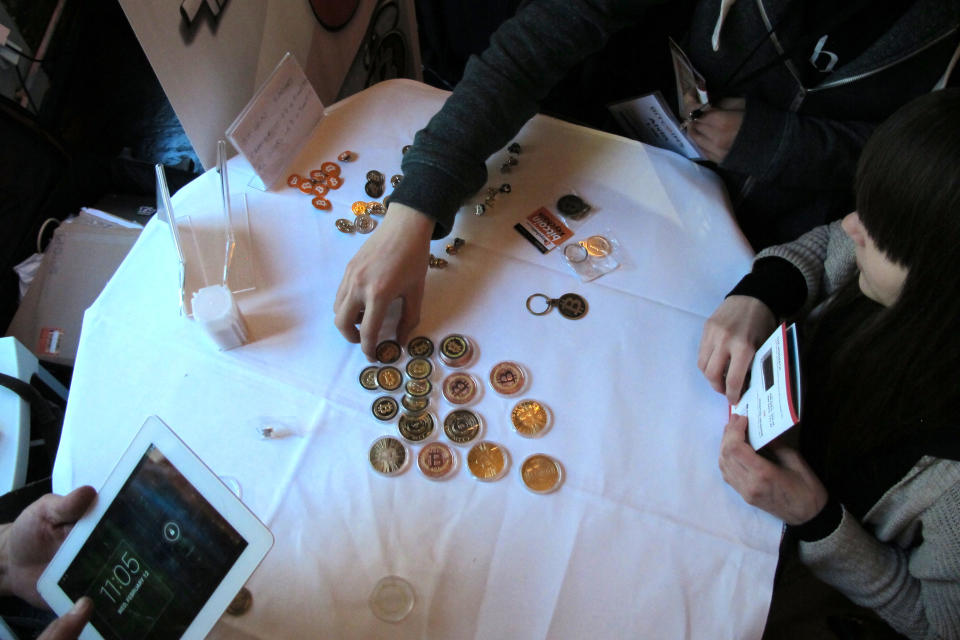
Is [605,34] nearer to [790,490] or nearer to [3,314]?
[790,490]

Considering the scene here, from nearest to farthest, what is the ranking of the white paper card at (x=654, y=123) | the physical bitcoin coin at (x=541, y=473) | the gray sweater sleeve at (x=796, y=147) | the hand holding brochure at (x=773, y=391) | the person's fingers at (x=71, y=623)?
the person's fingers at (x=71, y=623) < the hand holding brochure at (x=773, y=391) < the physical bitcoin coin at (x=541, y=473) < the gray sweater sleeve at (x=796, y=147) < the white paper card at (x=654, y=123)

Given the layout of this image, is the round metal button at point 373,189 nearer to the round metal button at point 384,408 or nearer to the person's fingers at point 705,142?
the round metal button at point 384,408

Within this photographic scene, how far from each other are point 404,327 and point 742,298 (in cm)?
60

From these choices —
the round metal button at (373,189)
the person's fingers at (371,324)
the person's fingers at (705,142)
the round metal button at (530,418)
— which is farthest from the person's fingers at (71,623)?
the person's fingers at (705,142)

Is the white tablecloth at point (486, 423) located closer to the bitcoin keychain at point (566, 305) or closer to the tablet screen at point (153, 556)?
the bitcoin keychain at point (566, 305)

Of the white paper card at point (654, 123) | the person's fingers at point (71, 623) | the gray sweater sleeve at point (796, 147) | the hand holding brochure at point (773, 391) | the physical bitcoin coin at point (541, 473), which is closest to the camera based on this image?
the person's fingers at point (71, 623)

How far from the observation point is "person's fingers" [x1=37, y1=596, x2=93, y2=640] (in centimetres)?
65

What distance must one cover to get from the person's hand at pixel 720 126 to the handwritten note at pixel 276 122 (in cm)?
83

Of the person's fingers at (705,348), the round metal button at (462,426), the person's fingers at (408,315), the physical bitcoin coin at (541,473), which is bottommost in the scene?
the physical bitcoin coin at (541,473)

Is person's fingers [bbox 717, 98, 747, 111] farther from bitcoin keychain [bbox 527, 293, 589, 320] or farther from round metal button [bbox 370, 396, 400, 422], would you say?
round metal button [bbox 370, 396, 400, 422]

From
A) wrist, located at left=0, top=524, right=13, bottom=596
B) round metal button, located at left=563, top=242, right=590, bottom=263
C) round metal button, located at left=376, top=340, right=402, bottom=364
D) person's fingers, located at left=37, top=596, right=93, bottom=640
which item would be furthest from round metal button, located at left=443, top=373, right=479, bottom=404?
wrist, located at left=0, top=524, right=13, bottom=596

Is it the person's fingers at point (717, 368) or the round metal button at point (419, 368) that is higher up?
the round metal button at point (419, 368)

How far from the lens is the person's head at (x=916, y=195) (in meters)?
0.67

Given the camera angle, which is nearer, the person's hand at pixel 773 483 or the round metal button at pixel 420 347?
the person's hand at pixel 773 483
